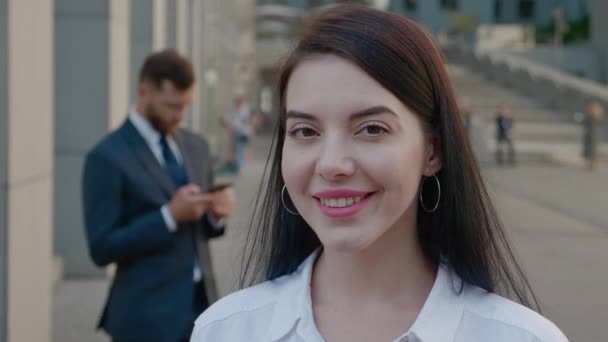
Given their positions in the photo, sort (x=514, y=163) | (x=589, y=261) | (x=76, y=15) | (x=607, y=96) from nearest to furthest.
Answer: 1. (x=76, y=15)
2. (x=589, y=261)
3. (x=514, y=163)
4. (x=607, y=96)

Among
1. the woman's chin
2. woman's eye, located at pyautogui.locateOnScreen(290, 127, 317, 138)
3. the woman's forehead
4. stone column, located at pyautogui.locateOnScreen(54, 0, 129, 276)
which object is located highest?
the woman's forehead

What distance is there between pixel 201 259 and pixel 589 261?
22.8 ft

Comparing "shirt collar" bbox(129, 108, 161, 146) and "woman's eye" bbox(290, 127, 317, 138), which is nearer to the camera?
"woman's eye" bbox(290, 127, 317, 138)

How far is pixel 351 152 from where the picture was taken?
178 centimetres

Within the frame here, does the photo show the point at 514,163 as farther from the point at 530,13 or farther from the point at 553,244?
the point at 530,13

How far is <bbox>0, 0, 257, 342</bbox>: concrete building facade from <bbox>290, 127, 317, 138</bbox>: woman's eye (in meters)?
2.98

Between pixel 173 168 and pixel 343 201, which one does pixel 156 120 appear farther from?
pixel 343 201

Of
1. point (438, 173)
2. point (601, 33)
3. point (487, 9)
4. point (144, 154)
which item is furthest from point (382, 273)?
point (487, 9)

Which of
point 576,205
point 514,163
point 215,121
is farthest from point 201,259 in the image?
point 514,163

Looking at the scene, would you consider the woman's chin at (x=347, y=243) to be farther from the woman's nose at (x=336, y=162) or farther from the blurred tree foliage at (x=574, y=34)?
the blurred tree foliage at (x=574, y=34)

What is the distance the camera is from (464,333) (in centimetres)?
184

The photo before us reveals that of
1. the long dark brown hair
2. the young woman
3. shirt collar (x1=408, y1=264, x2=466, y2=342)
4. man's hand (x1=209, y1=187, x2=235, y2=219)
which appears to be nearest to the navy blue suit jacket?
man's hand (x1=209, y1=187, x2=235, y2=219)

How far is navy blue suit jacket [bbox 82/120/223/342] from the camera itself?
4.07 meters
